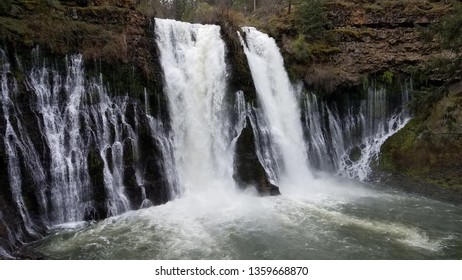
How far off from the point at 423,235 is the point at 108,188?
10.4m

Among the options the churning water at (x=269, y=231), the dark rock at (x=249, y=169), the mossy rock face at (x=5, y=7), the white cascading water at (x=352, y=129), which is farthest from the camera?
the white cascading water at (x=352, y=129)

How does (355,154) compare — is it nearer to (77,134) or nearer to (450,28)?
(450,28)

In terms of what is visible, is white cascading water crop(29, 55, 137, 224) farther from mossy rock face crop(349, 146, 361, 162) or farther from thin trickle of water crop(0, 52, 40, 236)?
mossy rock face crop(349, 146, 361, 162)

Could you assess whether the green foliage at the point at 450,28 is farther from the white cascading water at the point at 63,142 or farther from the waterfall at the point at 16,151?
the waterfall at the point at 16,151

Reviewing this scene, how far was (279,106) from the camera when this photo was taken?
19.2 m

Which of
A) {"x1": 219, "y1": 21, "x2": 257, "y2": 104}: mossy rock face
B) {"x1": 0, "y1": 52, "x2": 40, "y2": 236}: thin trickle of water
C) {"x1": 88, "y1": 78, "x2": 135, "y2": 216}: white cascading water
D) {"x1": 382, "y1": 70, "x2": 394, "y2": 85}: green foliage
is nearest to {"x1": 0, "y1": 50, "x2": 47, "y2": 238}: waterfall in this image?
{"x1": 0, "y1": 52, "x2": 40, "y2": 236}: thin trickle of water

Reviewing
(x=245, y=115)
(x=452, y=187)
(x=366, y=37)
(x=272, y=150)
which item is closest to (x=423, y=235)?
(x=452, y=187)

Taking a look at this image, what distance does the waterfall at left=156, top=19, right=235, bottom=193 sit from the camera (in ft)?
51.6

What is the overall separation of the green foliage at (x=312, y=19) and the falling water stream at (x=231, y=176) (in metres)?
3.23

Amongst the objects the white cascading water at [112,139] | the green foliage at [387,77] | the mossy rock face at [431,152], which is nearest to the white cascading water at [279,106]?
the mossy rock face at [431,152]

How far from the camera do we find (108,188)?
13164mm

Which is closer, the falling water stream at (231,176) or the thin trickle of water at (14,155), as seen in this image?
the falling water stream at (231,176)

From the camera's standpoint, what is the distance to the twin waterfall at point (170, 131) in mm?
11945

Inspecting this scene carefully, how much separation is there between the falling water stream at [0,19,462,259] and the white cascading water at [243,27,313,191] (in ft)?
0.22
